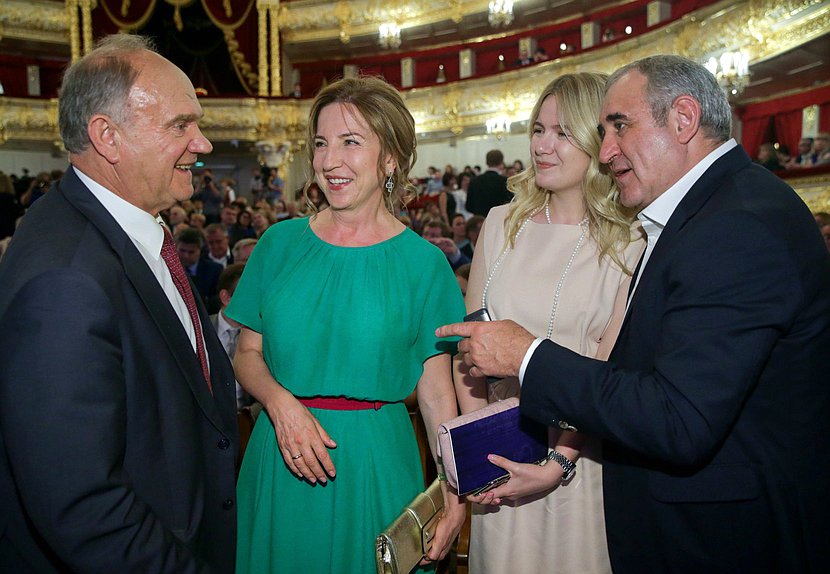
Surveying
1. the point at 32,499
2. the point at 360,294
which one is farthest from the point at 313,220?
the point at 32,499

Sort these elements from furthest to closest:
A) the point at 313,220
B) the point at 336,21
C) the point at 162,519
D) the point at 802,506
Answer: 1. the point at 336,21
2. the point at 313,220
3. the point at 802,506
4. the point at 162,519

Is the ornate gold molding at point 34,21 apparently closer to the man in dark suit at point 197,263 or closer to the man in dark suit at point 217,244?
the man in dark suit at point 217,244

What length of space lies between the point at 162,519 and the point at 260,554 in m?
0.65

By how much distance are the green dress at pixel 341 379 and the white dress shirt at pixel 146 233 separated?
432 millimetres

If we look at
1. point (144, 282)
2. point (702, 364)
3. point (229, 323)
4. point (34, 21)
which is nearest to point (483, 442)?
point (702, 364)

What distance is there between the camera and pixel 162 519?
1.38m

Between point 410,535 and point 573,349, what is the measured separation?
2.53 ft

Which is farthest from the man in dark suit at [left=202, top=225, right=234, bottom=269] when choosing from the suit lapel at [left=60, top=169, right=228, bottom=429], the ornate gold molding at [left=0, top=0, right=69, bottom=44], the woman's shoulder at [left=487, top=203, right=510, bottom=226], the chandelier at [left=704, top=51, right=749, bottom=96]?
the ornate gold molding at [left=0, top=0, right=69, bottom=44]

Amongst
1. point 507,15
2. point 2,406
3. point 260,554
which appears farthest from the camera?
point 507,15

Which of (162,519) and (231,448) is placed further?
(231,448)

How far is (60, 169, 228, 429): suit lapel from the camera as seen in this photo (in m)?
1.37

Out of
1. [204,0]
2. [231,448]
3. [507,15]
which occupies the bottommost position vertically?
[231,448]

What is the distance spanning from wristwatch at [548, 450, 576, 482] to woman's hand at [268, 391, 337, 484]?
600mm

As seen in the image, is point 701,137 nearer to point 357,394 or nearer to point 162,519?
point 357,394
